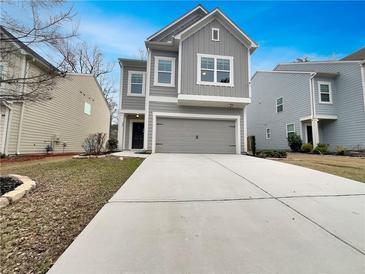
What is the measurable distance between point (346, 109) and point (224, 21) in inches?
424

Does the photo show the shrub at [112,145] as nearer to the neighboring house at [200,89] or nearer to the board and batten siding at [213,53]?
the neighboring house at [200,89]

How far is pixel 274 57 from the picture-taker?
24.8m

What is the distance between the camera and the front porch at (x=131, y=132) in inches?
476

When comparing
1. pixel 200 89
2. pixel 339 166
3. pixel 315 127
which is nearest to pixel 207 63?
pixel 200 89

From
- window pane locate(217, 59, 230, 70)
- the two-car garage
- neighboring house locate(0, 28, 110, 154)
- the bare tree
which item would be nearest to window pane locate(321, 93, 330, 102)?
the two-car garage

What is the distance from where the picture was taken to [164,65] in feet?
33.3

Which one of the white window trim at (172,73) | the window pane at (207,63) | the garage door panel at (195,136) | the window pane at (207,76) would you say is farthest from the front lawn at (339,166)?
the white window trim at (172,73)

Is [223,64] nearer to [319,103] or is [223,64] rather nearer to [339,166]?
[339,166]

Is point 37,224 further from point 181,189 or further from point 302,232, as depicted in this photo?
point 302,232

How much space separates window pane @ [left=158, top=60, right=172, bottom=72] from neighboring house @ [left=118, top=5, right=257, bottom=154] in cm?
5

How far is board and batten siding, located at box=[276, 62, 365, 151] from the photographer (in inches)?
490

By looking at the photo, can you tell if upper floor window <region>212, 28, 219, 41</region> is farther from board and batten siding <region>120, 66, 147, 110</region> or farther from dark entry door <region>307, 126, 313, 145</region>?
dark entry door <region>307, 126, 313, 145</region>

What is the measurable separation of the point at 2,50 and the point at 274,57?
27.6 meters

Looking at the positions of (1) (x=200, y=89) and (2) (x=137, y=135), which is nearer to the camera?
(1) (x=200, y=89)
